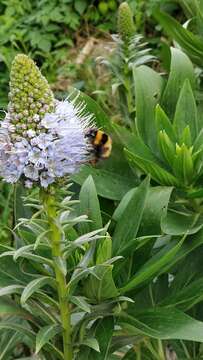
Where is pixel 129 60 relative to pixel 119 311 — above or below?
above

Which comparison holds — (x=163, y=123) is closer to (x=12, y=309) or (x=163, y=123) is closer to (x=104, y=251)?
(x=104, y=251)

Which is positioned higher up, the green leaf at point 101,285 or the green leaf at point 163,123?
the green leaf at point 163,123

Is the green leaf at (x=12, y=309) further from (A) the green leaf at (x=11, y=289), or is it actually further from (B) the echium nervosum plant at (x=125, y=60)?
(B) the echium nervosum plant at (x=125, y=60)

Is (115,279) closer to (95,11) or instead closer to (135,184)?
(135,184)

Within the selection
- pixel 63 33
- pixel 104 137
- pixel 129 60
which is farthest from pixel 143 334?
pixel 63 33

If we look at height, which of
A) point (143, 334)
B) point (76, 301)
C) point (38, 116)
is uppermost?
point (38, 116)

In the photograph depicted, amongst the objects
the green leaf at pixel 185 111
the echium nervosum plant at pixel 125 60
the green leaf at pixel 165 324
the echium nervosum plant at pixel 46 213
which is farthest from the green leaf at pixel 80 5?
the green leaf at pixel 165 324

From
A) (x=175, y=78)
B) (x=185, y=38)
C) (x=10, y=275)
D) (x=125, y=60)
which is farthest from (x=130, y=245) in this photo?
(x=125, y=60)

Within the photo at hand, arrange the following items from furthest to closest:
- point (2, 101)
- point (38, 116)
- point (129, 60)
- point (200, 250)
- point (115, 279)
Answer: point (2, 101), point (129, 60), point (200, 250), point (115, 279), point (38, 116)
